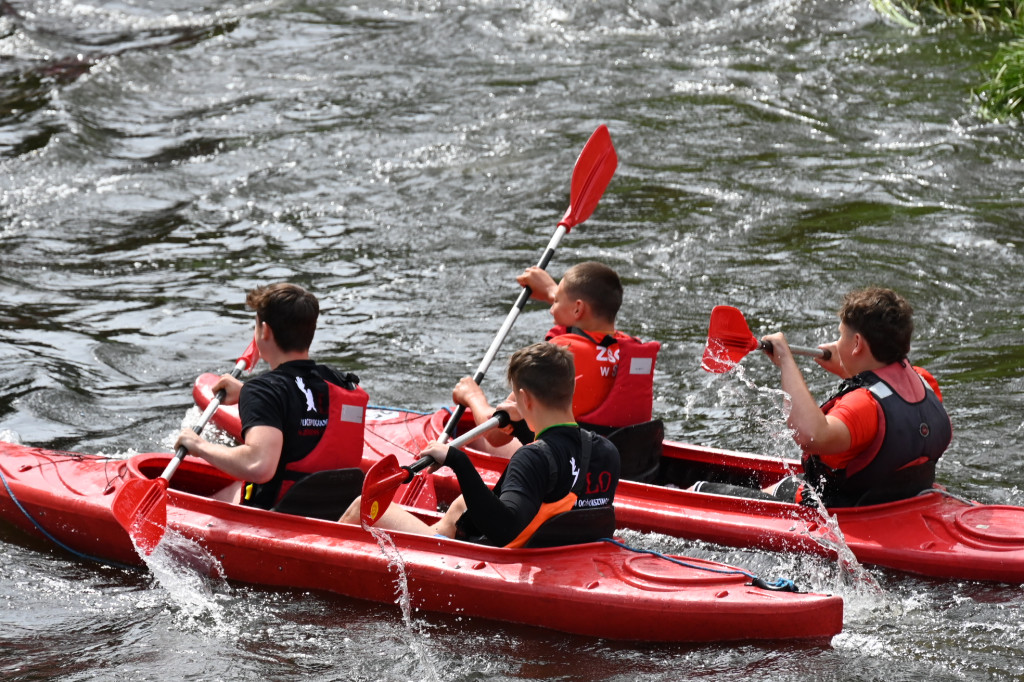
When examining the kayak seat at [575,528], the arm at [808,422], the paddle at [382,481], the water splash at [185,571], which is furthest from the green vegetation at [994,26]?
the water splash at [185,571]

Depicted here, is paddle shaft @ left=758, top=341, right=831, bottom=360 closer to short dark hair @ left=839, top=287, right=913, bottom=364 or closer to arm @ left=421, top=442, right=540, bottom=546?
short dark hair @ left=839, top=287, right=913, bottom=364

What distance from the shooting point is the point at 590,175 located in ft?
21.9

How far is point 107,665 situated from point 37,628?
49 cm

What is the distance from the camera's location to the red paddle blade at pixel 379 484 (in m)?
4.09

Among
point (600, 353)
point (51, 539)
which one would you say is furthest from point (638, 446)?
point (51, 539)

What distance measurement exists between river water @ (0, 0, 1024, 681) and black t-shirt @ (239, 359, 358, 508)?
622 millimetres

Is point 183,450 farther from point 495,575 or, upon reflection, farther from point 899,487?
point 899,487

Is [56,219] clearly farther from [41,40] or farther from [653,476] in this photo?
[653,476]

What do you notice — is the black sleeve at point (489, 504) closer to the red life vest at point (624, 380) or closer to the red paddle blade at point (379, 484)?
the red paddle blade at point (379, 484)

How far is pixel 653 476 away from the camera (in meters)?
5.34

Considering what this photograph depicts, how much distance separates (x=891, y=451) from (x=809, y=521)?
0.45 meters

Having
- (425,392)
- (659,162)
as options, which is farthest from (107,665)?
(659,162)

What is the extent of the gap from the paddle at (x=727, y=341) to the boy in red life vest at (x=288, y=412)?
146 cm

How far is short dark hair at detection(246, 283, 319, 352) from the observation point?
177 inches
